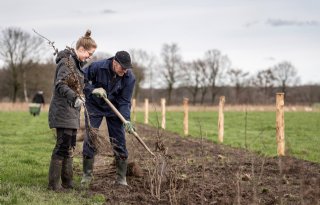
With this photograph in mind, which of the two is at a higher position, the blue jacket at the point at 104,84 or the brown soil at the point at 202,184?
the blue jacket at the point at 104,84

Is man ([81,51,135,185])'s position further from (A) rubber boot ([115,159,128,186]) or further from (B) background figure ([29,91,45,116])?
(B) background figure ([29,91,45,116])

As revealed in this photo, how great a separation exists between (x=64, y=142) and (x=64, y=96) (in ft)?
2.03

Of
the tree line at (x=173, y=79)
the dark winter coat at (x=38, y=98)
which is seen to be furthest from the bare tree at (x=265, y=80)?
the dark winter coat at (x=38, y=98)

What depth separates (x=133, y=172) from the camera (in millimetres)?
7371

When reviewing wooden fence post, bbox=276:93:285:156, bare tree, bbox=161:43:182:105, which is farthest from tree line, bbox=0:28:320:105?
wooden fence post, bbox=276:93:285:156

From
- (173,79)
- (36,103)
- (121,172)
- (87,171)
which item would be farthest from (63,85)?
(173,79)

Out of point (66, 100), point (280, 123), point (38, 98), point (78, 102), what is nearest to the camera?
point (78, 102)

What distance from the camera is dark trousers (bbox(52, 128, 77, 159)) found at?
245 inches

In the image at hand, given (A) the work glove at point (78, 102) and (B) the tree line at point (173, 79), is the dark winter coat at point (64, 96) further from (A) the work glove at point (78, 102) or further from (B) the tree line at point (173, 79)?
(B) the tree line at point (173, 79)

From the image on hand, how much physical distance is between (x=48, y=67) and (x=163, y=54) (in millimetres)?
21016

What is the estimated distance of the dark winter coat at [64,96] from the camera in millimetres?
6125

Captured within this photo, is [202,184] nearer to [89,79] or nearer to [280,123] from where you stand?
[89,79]

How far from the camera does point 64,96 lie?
611cm

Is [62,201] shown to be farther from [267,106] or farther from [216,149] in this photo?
[267,106]
